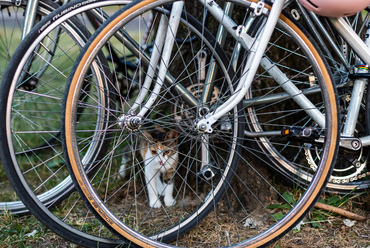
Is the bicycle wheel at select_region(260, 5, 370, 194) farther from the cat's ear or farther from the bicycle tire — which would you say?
the bicycle tire

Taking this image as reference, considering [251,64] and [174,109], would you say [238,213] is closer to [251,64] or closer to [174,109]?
[174,109]

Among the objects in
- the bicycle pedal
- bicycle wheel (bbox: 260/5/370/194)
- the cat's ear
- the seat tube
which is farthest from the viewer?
the cat's ear

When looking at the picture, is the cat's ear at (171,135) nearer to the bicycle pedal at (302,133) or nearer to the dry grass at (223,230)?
the dry grass at (223,230)

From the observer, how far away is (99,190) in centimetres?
230

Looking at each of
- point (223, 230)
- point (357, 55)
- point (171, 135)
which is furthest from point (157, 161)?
point (357, 55)

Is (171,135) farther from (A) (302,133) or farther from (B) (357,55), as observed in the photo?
(B) (357,55)

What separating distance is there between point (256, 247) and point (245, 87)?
711 millimetres

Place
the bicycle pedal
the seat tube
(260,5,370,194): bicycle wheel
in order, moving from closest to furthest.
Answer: the bicycle pedal → the seat tube → (260,5,370,194): bicycle wheel

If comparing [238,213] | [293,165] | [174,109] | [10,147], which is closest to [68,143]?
[10,147]

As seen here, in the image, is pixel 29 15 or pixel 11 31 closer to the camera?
pixel 29 15

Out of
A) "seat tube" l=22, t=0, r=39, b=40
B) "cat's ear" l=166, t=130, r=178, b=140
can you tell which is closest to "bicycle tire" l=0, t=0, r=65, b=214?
"seat tube" l=22, t=0, r=39, b=40

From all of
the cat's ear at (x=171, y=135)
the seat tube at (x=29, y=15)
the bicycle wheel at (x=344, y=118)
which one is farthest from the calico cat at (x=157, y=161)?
the seat tube at (x=29, y=15)

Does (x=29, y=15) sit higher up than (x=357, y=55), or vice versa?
(x=357, y=55)

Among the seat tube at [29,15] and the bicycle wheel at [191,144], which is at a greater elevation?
the seat tube at [29,15]
